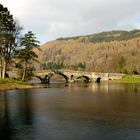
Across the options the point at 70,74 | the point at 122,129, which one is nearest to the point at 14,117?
the point at 122,129

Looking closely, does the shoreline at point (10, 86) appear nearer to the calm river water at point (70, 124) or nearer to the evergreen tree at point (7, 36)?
the evergreen tree at point (7, 36)

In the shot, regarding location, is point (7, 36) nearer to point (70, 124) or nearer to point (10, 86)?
→ point (10, 86)

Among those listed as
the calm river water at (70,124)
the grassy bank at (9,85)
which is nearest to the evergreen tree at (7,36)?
the grassy bank at (9,85)

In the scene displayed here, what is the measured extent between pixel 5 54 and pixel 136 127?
57.7 m

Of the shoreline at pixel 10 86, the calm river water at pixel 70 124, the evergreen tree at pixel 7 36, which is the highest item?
Result: the evergreen tree at pixel 7 36

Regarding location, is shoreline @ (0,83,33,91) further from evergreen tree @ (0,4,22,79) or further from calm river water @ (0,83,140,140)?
calm river water @ (0,83,140,140)

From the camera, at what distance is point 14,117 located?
27844 mm

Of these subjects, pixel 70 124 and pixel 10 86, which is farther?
pixel 10 86

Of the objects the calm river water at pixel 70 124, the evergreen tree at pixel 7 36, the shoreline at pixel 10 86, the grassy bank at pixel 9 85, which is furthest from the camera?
the evergreen tree at pixel 7 36

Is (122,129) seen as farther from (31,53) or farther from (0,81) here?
(31,53)

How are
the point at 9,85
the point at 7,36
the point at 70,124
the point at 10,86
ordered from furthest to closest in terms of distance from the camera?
1. the point at 7,36
2. the point at 9,85
3. the point at 10,86
4. the point at 70,124

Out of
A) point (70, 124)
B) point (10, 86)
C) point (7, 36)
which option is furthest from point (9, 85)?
point (70, 124)

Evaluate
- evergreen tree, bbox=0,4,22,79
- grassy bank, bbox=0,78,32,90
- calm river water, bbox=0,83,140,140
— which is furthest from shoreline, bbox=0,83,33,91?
calm river water, bbox=0,83,140,140

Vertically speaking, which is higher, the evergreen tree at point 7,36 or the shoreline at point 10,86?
the evergreen tree at point 7,36
